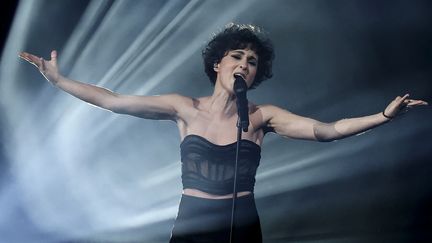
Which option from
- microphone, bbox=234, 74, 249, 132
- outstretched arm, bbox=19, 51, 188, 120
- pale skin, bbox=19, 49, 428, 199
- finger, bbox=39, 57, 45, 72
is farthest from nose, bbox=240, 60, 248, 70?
finger, bbox=39, 57, 45, 72

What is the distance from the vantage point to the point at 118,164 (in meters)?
2.77

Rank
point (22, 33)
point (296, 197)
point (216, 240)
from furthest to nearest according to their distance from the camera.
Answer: point (22, 33) < point (296, 197) < point (216, 240)

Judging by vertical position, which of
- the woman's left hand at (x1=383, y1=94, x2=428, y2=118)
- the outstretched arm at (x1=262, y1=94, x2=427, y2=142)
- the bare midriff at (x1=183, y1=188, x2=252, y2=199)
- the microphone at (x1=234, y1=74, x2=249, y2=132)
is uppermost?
the outstretched arm at (x1=262, y1=94, x2=427, y2=142)

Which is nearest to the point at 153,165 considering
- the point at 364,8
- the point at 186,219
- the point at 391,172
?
the point at 186,219

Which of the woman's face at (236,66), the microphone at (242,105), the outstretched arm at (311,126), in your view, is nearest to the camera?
the microphone at (242,105)

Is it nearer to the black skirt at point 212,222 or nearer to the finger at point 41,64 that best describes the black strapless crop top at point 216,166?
the black skirt at point 212,222

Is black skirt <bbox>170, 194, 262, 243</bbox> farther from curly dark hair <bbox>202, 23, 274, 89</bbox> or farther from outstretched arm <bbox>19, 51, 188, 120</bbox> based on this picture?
curly dark hair <bbox>202, 23, 274, 89</bbox>

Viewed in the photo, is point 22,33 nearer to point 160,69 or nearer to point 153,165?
point 160,69

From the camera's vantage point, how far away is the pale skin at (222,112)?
266cm

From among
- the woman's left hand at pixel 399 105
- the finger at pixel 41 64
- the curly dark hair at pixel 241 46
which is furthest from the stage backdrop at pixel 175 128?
the woman's left hand at pixel 399 105

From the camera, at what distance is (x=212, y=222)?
8.41 ft

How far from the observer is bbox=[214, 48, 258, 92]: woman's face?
2807 mm

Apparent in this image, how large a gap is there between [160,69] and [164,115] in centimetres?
27

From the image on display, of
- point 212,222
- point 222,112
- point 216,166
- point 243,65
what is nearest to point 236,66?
point 243,65
